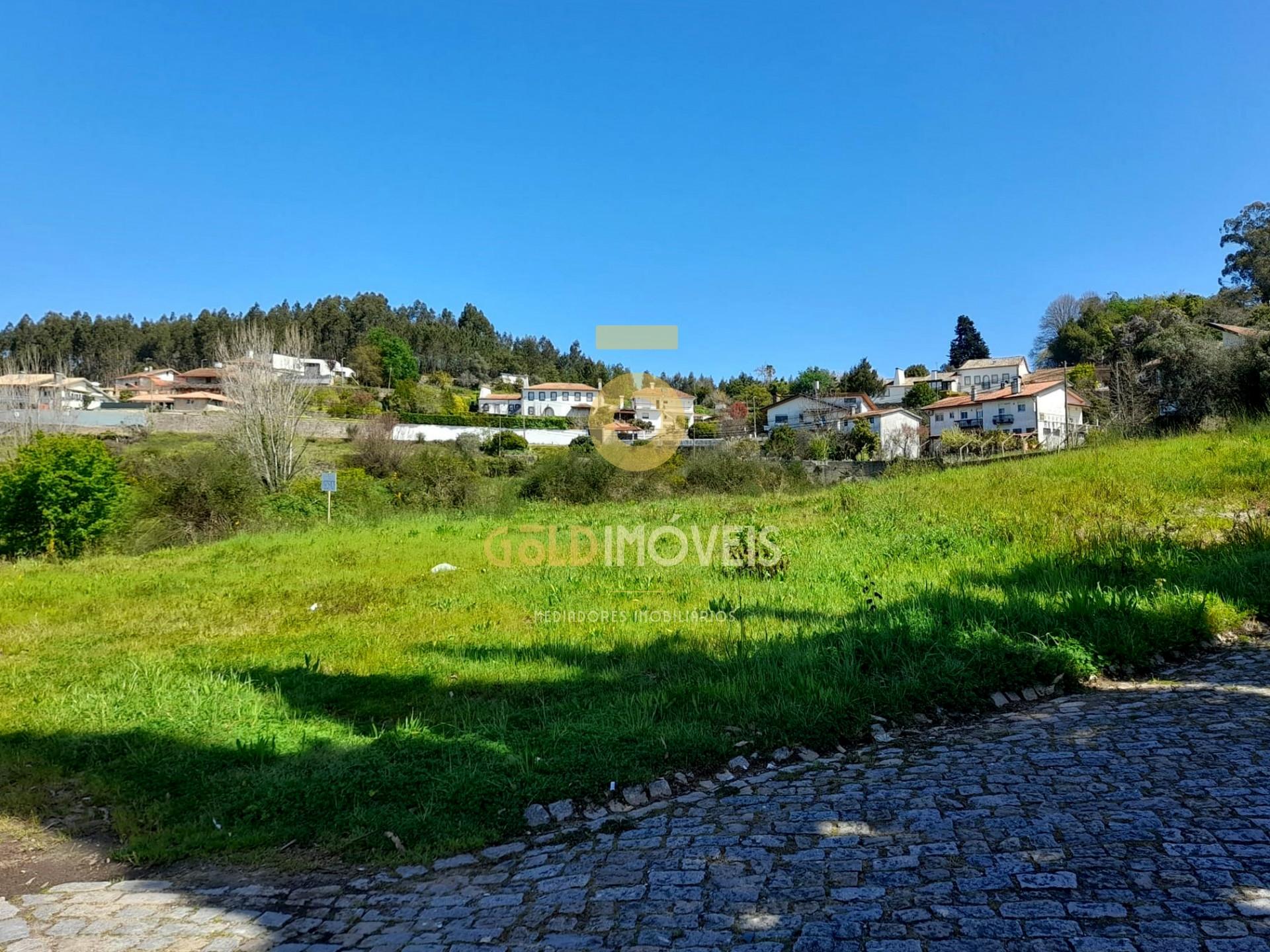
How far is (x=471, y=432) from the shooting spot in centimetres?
4819

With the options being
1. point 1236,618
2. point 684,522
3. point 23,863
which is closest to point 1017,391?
point 684,522

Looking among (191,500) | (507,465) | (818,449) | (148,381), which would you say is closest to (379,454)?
(507,465)

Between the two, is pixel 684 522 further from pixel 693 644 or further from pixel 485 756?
pixel 485 756

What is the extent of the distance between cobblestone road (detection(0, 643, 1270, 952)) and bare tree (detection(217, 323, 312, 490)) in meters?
26.4

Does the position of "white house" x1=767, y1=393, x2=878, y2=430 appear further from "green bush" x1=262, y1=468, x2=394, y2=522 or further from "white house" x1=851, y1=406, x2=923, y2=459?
"green bush" x1=262, y1=468, x2=394, y2=522

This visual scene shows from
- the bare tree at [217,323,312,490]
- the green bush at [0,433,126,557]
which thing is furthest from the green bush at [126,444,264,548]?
the bare tree at [217,323,312,490]

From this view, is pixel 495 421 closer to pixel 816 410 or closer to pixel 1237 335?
pixel 816 410

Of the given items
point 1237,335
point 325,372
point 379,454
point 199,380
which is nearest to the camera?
point 1237,335

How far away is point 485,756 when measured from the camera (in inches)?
157

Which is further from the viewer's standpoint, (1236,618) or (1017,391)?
(1017,391)

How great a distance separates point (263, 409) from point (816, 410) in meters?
41.3

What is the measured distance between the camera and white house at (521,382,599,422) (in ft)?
195

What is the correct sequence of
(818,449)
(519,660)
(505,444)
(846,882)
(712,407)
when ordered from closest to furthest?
(846,882) < (519,660) < (818,449) < (505,444) < (712,407)

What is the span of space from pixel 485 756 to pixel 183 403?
226 ft
